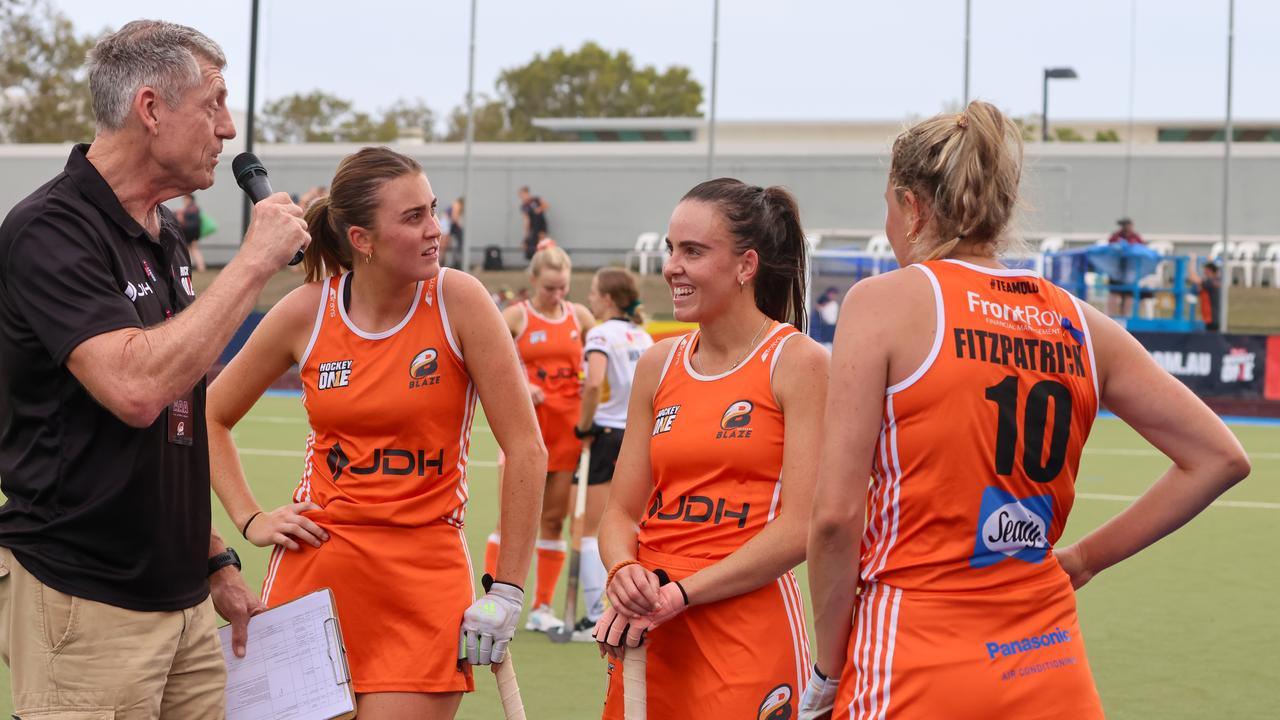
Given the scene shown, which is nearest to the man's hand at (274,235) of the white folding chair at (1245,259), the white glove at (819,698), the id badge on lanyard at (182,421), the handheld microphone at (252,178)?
the handheld microphone at (252,178)

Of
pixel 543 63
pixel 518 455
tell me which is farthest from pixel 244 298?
pixel 543 63

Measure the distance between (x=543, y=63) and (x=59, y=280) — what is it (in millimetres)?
72074

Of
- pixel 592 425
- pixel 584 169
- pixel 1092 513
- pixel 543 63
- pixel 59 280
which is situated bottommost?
pixel 1092 513

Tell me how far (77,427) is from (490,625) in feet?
4.03

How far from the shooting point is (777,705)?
3496 millimetres

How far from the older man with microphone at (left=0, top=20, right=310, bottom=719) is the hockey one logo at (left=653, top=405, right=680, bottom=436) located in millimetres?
1097

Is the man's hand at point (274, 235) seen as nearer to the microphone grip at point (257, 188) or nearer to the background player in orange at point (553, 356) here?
the microphone grip at point (257, 188)

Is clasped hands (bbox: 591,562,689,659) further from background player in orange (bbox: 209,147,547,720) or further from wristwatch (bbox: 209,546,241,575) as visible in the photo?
wristwatch (bbox: 209,546,241,575)

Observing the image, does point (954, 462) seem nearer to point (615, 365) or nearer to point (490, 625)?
point (490, 625)

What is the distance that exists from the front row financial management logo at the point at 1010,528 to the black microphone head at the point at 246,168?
188cm

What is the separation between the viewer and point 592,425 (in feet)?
29.3

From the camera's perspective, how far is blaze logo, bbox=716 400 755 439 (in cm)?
354

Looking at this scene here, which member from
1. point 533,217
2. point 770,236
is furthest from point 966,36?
point 770,236

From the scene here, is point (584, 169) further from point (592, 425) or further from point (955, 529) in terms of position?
point (955, 529)
